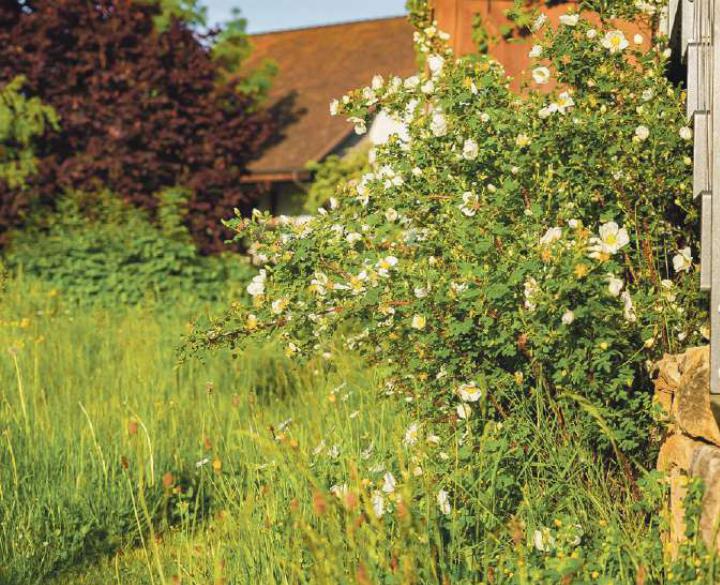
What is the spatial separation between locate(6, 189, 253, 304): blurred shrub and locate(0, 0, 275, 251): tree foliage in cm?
35

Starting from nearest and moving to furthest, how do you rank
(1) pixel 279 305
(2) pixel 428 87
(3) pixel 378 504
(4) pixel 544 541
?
(4) pixel 544 541 < (3) pixel 378 504 < (1) pixel 279 305 < (2) pixel 428 87

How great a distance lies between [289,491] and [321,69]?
13.4 metres

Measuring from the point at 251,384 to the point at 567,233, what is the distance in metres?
3.03

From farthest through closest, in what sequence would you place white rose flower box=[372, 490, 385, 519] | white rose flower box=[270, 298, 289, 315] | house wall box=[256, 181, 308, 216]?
house wall box=[256, 181, 308, 216] < white rose flower box=[270, 298, 289, 315] < white rose flower box=[372, 490, 385, 519]

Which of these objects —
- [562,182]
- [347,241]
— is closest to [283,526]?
[347,241]

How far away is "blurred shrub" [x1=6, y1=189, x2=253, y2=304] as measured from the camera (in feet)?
33.3

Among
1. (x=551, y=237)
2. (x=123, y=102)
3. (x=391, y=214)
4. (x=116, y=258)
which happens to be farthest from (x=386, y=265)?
(x=123, y=102)

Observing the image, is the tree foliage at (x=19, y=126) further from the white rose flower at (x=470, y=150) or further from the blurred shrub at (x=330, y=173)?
the white rose flower at (x=470, y=150)

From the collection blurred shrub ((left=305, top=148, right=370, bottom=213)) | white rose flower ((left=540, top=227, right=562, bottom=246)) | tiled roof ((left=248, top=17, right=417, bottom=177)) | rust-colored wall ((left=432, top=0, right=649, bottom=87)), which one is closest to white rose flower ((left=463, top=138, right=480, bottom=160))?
white rose flower ((left=540, top=227, right=562, bottom=246))

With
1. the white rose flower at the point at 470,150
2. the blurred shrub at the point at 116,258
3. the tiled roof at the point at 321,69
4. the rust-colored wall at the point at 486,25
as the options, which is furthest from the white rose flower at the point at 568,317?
the tiled roof at the point at 321,69

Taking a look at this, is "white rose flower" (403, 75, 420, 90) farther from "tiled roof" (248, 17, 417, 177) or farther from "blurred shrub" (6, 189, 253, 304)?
"tiled roof" (248, 17, 417, 177)

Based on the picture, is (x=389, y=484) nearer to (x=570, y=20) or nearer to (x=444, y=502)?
(x=444, y=502)

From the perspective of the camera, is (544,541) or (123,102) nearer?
(544,541)

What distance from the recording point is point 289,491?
3.66 m
